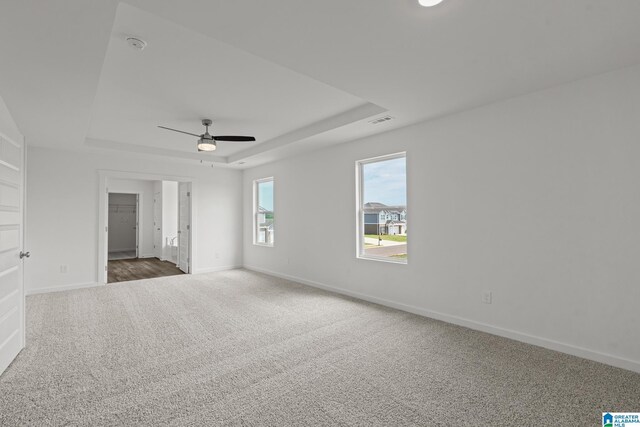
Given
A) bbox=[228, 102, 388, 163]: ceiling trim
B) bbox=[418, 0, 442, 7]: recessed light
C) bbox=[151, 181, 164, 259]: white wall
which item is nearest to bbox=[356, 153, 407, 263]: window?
bbox=[228, 102, 388, 163]: ceiling trim

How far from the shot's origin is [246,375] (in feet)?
8.10

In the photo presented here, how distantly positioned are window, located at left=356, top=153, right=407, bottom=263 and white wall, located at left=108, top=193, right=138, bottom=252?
9.29 metres

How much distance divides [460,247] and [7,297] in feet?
14.3

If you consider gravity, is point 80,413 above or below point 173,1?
below

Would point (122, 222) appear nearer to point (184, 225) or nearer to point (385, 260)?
point (184, 225)

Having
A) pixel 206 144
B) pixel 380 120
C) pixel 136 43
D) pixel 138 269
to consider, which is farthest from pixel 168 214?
pixel 136 43

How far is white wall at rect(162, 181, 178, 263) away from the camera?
898 centimetres

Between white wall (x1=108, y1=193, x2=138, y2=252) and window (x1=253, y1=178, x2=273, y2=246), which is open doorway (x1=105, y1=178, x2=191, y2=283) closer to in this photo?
white wall (x1=108, y1=193, x2=138, y2=252)

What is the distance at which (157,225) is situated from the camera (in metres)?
9.29

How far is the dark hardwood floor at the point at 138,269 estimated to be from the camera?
257 inches

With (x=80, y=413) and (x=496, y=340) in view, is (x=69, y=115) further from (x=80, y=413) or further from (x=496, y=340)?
(x=496, y=340)

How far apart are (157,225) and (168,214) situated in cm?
54

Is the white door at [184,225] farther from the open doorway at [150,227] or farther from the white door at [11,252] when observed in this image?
the white door at [11,252]

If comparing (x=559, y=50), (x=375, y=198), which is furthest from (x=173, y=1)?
(x=375, y=198)
